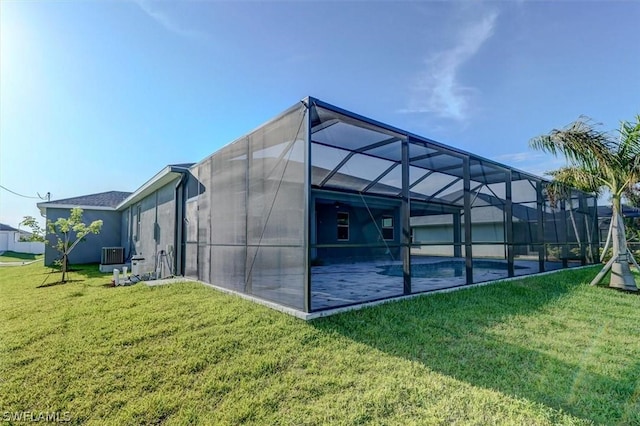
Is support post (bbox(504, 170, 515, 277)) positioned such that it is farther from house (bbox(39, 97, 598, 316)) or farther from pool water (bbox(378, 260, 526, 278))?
pool water (bbox(378, 260, 526, 278))

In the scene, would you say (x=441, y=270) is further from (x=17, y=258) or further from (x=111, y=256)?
(x=17, y=258)

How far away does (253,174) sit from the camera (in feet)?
17.2

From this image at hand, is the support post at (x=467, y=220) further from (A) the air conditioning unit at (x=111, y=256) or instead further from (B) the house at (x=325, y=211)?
(A) the air conditioning unit at (x=111, y=256)

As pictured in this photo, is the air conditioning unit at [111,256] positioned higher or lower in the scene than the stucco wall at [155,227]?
lower

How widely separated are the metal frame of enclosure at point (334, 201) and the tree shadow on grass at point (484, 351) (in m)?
0.58

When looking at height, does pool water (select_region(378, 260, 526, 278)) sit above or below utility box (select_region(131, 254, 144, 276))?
below

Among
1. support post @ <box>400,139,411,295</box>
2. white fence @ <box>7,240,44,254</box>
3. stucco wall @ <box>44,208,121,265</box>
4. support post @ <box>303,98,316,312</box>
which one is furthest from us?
white fence @ <box>7,240,44,254</box>

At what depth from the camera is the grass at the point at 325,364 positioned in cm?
241

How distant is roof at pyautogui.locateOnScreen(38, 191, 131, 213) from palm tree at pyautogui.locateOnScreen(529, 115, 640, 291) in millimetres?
17938

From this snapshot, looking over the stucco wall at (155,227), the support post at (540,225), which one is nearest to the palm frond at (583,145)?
the support post at (540,225)

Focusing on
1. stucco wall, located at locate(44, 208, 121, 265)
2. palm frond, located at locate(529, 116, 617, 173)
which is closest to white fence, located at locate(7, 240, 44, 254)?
stucco wall, located at locate(44, 208, 121, 265)

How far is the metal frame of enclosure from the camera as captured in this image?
4305 mm

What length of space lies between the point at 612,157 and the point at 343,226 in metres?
8.50

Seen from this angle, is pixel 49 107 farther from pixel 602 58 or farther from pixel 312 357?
pixel 602 58
